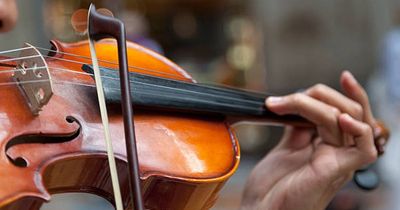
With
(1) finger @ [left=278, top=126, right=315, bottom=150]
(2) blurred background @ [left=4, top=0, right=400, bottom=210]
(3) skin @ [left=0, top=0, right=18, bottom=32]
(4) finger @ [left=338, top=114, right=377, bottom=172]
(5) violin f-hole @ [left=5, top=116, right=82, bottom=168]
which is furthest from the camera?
(2) blurred background @ [left=4, top=0, right=400, bottom=210]

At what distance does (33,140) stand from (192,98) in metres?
0.30

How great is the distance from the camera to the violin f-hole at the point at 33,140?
2.89 feet

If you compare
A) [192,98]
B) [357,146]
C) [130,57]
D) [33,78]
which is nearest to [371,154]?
[357,146]

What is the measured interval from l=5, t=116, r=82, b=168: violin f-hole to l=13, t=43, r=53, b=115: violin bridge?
0.04 metres

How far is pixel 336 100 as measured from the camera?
1.25 m

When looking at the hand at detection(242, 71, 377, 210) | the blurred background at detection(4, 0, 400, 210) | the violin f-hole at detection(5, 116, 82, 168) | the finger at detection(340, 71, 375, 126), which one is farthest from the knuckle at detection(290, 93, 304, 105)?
the blurred background at detection(4, 0, 400, 210)

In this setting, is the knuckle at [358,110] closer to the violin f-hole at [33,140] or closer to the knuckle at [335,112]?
the knuckle at [335,112]

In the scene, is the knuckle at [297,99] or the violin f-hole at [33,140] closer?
the violin f-hole at [33,140]

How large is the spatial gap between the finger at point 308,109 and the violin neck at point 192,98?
19mm

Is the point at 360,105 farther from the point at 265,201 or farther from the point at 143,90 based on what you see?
the point at 143,90

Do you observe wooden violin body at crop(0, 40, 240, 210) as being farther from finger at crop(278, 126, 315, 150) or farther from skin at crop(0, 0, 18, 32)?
finger at crop(278, 126, 315, 150)

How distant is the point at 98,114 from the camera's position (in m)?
0.99

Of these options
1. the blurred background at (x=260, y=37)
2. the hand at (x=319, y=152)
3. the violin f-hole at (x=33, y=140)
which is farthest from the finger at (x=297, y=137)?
the blurred background at (x=260, y=37)

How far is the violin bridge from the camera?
3.10ft
